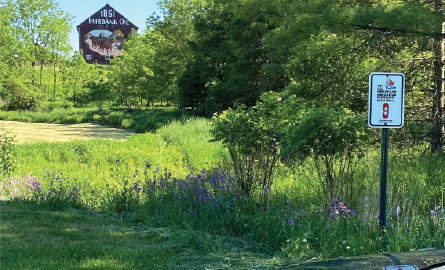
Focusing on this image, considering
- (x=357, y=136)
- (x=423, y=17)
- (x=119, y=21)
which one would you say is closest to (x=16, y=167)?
(x=357, y=136)

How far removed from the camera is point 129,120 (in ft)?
91.4

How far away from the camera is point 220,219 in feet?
19.5

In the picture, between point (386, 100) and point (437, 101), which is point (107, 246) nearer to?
point (386, 100)

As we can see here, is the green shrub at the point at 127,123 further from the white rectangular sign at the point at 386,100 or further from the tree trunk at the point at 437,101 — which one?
the white rectangular sign at the point at 386,100

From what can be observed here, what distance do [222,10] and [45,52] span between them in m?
18.8

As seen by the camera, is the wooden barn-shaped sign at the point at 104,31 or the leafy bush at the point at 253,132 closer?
the leafy bush at the point at 253,132

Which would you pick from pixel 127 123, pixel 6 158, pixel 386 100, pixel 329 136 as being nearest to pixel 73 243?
pixel 329 136

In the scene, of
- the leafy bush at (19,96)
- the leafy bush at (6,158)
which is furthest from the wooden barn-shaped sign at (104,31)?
the leafy bush at (6,158)

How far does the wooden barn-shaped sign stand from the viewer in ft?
258

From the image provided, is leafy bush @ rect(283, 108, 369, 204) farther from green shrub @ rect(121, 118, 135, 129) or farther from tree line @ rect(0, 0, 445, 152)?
green shrub @ rect(121, 118, 135, 129)

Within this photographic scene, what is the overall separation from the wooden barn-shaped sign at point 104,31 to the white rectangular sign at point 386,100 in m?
77.5

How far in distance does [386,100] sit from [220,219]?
8.48ft

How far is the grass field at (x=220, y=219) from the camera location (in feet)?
15.5

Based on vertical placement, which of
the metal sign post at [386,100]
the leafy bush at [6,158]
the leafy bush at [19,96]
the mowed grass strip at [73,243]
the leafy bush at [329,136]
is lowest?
the mowed grass strip at [73,243]
